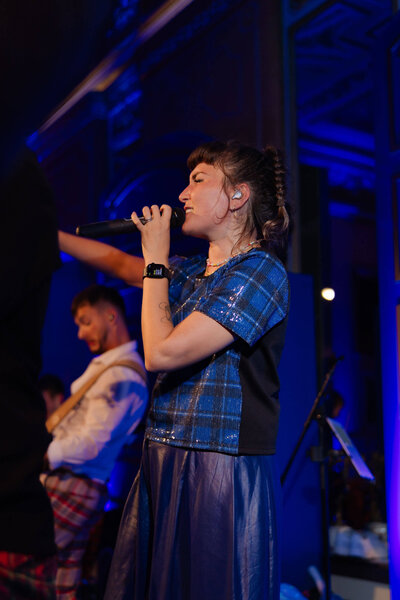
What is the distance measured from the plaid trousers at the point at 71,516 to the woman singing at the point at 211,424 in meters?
1.31

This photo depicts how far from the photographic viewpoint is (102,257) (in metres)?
1.86

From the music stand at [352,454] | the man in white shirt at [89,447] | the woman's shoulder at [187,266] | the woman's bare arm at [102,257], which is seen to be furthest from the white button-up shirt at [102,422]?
the woman's shoulder at [187,266]

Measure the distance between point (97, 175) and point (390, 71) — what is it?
8.84 feet

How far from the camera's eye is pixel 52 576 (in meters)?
0.65

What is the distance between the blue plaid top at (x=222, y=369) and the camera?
146cm

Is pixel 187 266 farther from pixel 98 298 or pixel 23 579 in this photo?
pixel 98 298

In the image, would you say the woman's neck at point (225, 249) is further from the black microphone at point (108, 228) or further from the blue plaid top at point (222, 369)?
the black microphone at point (108, 228)

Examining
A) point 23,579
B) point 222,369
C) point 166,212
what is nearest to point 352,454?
point 222,369

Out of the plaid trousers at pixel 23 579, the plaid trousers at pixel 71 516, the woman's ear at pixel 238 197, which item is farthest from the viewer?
the plaid trousers at pixel 71 516

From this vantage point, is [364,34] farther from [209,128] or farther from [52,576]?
[52,576]

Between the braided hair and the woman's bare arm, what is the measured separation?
0.39m

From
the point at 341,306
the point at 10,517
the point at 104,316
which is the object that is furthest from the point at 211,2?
the point at 341,306

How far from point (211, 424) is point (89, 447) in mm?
1469

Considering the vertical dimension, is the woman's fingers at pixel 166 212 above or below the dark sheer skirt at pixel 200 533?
above
